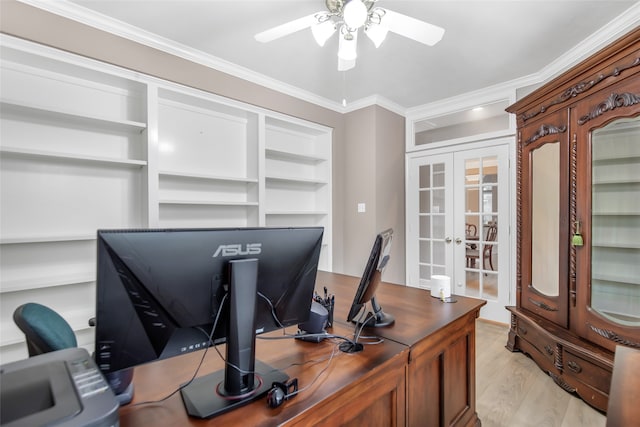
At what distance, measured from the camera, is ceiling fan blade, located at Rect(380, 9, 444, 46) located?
5.33 ft

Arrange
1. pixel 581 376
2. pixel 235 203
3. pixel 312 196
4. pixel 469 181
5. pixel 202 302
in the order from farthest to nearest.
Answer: pixel 312 196 < pixel 469 181 < pixel 235 203 < pixel 581 376 < pixel 202 302

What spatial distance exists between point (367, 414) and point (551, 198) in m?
2.21

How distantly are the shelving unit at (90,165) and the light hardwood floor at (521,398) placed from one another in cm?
240

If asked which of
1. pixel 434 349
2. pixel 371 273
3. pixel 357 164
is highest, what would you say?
pixel 357 164

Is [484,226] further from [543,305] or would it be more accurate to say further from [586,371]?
[586,371]

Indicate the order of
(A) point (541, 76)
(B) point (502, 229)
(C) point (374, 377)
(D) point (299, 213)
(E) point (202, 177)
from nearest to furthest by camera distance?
(C) point (374, 377), (E) point (202, 177), (A) point (541, 76), (B) point (502, 229), (D) point (299, 213)

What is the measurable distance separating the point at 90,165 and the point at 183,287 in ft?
7.14

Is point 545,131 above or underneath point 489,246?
above

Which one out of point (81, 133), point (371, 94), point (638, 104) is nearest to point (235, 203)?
point (81, 133)

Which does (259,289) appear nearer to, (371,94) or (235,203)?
(235,203)

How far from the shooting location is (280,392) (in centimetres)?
74

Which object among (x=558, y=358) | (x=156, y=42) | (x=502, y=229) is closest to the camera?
(x=558, y=358)

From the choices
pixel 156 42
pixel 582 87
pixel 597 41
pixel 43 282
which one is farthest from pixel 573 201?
pixel 43 282

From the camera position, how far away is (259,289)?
840 mm
